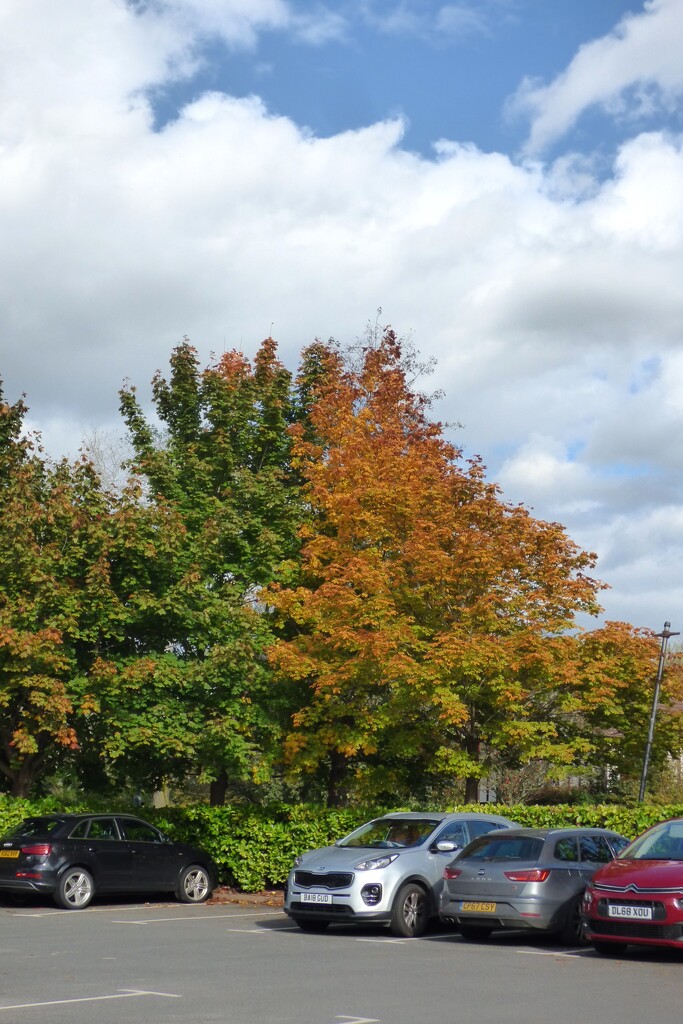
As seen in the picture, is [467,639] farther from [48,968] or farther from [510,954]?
[48,968]

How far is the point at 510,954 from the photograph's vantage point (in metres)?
14.0

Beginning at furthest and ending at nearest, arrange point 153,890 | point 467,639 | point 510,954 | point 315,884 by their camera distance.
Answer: point 467,639
point 153,890
point 315,884
point 510,954

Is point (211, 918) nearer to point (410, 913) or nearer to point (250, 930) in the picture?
point (250, 930)

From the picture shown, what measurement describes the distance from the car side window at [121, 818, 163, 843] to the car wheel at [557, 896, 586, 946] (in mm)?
8742

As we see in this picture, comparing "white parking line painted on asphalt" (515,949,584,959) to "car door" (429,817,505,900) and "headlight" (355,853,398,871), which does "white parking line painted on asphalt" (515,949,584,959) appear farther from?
"headlight" (355,853,398,871)

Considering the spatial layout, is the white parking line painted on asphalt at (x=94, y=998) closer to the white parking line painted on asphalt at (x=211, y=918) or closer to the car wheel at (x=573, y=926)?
the car wheel at (x=573, y=926)

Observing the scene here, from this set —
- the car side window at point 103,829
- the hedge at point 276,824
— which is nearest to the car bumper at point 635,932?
the hedge at point 276,824

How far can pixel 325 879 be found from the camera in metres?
16.0

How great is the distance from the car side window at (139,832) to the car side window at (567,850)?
849cm

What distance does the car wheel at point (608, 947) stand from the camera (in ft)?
44.7

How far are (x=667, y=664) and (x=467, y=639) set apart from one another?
7401mm

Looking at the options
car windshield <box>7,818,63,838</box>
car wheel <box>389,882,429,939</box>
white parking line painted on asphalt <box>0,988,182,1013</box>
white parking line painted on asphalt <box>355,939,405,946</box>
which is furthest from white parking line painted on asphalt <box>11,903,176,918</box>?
white parking line painted on asphalt <box>0,988,182,1013</box>

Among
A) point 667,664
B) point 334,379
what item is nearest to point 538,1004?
point 667,664

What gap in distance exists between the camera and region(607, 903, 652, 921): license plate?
1282 cm
